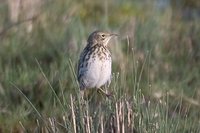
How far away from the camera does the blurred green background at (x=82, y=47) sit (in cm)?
836

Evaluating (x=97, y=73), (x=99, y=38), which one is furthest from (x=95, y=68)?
(x=99, y=38)

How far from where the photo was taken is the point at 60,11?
11617 mm

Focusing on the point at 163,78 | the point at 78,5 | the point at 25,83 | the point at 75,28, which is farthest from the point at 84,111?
the point at 78,5

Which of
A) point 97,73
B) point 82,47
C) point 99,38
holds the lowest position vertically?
point 82,47

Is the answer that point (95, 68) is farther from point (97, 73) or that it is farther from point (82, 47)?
point (82, 47)

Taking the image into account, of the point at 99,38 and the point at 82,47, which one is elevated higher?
the point at 99,38

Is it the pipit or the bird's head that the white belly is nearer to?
the pipit

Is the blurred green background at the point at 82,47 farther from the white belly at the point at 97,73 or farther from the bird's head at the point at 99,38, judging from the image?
the bird's head at the point at 99,38

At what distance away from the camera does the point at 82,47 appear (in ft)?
30.7

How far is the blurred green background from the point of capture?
8359 millimetres

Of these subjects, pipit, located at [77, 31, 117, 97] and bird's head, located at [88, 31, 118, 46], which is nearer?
pipit, located at [77, 31, 117, 97]

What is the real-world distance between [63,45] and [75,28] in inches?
14.4

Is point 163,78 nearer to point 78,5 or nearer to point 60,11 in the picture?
point 60,11

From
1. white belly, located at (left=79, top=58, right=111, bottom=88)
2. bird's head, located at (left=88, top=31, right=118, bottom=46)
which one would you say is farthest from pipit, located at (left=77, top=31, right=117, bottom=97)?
bird's head, located at (left=88, top=31, right=118, bottom=46)
